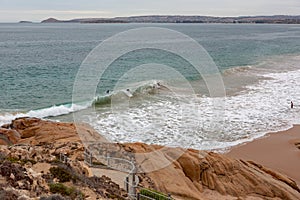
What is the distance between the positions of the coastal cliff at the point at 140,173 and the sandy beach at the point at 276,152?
9.04 ft

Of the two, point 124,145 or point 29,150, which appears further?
point 124,145

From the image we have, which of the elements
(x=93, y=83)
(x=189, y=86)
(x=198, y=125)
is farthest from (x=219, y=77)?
(x=198, y=125)

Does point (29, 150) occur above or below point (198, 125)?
above

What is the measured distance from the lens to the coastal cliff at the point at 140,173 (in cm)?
885

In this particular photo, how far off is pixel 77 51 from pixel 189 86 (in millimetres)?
38495

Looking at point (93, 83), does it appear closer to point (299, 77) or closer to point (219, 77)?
point (219, 77)

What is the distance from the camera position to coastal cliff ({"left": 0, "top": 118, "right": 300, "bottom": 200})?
8.85m

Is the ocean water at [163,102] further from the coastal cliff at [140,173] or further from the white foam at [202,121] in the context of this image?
the coastal cliff at [140,173]

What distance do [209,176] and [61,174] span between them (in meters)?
6.57

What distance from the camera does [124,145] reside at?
15531 millimetres

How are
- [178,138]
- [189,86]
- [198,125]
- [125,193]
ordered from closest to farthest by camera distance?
[125,193] → [178,138] → [198,125] → [189,86]

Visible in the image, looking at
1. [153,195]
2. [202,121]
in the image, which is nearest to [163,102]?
[202,121]

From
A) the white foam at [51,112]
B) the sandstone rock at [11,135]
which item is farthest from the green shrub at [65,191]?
the white foam at [51,112]

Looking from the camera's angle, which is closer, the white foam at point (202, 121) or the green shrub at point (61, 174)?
the green shrub at point (61, 174)
